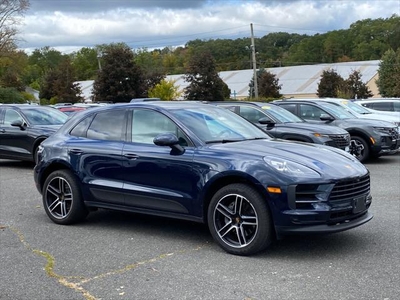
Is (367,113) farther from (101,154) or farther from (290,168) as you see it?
(290,168)

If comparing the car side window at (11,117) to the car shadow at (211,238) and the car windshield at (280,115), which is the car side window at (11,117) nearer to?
the car windshield at (280,115)

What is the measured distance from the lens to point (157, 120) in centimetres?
646

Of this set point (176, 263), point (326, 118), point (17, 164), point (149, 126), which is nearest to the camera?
point (176, 263)

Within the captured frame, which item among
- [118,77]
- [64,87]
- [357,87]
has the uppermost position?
[118,77]

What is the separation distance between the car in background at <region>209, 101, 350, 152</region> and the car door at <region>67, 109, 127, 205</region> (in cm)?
530

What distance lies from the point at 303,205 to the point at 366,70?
2666 inches

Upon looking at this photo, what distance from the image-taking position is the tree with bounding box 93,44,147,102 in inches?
2034

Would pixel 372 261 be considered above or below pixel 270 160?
below

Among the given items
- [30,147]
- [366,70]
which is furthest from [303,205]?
[366,70]

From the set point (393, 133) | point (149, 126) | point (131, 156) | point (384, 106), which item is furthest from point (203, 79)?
point (131, 156)

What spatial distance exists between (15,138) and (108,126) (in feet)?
22.4

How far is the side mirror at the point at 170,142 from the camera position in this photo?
5910 mm

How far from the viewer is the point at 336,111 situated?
572 inches

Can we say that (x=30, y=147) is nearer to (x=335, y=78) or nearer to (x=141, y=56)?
(x=335, y=78)
